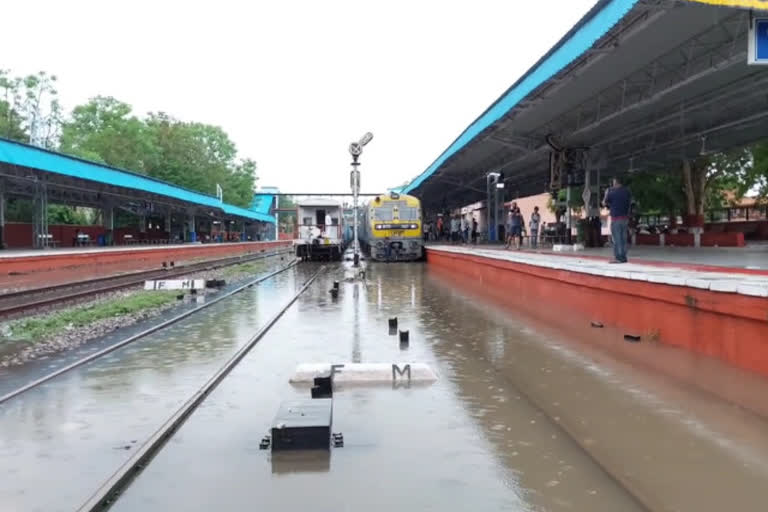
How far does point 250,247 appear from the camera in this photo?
2418 inches

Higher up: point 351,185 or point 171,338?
point 351,185

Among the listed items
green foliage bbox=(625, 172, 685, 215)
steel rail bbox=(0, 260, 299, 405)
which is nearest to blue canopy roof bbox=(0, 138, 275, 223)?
steel rail bbox=(0, 260, 299, 405)

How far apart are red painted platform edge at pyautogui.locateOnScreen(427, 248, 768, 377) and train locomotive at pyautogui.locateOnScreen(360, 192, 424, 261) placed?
17306 mm

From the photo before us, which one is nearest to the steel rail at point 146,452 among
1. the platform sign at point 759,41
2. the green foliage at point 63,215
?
the platform sign at point 759,41

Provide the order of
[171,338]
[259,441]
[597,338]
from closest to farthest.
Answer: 1. [259,441]
2. [597,338]
3. [171,338]

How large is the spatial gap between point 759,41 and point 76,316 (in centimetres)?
1241

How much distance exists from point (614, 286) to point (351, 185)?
11964 millimetres

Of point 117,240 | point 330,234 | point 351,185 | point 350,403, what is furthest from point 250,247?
point 350,403

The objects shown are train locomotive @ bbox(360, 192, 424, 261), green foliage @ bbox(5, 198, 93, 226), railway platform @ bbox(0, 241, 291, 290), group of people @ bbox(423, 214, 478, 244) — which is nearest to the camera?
railway platform @ bbox(0, 241, 291, 290)

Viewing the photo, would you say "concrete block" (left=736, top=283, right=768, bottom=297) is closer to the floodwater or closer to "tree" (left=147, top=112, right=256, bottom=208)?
the floodwater

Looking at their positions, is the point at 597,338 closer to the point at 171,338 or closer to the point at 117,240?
the point at 171,338

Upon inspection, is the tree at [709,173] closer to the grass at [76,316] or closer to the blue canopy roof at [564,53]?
the blue canopy roof at [564,53]

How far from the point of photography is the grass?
11.0 meters

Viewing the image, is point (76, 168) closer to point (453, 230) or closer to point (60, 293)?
point (60, 293)
